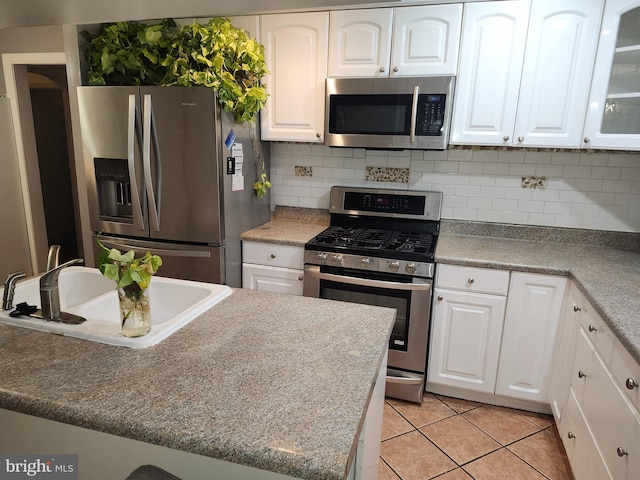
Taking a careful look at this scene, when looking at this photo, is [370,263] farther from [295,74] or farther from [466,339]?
[295,74]

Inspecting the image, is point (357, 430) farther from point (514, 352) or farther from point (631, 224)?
point (631, 224)

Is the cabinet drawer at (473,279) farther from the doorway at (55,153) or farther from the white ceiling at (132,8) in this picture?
the doorway at (55,153)

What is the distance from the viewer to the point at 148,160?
2340 mm

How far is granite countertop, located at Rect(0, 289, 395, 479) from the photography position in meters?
0.79

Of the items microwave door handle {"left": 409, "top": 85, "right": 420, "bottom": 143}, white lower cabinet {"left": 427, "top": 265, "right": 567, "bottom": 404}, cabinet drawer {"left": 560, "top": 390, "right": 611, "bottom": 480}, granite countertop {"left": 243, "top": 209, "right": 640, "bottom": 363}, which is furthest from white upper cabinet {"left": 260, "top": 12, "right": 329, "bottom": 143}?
cabinet drawer {"left": 560, "top": 390, "right": 611, "bottom": 480}

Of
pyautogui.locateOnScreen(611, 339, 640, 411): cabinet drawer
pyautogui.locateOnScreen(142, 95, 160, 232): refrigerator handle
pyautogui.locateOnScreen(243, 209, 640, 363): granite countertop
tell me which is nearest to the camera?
pyautogui.locateOnScreen(611, 339, 640, 411): cabinet drawer

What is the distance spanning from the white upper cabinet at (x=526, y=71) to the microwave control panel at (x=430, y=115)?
10 cm

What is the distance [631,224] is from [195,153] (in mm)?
2570

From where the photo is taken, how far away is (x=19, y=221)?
11.4 ft

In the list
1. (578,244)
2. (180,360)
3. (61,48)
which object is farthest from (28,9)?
(61,48)

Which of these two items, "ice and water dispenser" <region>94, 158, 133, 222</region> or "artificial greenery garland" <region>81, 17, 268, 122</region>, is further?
"ice and water dispenser" <region>94, 158, 133, 222</region>

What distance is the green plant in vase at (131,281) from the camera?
104cm

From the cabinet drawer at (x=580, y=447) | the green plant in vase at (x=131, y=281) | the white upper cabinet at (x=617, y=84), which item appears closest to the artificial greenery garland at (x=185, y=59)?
the green plant in vase at (x=131, y=281)

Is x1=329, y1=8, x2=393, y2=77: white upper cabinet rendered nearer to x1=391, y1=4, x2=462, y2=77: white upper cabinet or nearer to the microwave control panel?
x1=391, y1=4, x2=462, y2=77: white upper cabinet
